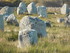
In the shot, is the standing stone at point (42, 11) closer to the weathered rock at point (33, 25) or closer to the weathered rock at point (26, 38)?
the weathered rock at point (33, 25)

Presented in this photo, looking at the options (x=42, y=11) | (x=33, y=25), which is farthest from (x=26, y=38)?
(x=42, y=11)

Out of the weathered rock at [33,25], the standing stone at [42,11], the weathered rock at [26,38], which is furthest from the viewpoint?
the standing stone at [42,11]

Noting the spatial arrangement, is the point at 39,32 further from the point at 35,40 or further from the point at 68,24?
the point at 68,24

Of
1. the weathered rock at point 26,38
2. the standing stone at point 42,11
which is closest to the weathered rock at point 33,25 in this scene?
the weathered rock at point 26,38

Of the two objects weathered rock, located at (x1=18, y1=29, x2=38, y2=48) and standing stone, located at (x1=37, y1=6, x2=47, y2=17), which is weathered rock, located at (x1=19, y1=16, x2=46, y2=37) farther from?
standing stone, located at (x1=37, y1=6, x2=47, y2=17)

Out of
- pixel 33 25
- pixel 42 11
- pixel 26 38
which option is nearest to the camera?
pixel 26 38

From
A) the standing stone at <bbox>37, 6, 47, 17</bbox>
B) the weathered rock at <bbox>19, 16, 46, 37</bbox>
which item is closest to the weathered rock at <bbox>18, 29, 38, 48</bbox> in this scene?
the weathered rock at <bbox>19, 16, 46, 37</bbox>

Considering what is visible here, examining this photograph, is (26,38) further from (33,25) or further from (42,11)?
(42,11)

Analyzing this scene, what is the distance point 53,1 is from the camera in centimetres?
6244

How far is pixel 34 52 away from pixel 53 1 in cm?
5407

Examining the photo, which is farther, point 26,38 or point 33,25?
point 33,25

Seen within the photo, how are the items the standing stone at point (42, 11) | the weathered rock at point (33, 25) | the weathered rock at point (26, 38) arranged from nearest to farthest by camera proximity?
the weathered rock at point (26, 38)
the weathered rock at point (33, 25)
the standing stone at point (42, 11)

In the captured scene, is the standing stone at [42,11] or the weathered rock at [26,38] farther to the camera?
the standing stone at [42,11]

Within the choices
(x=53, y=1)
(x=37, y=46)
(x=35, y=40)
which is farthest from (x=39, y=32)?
(x=53, y=1)
